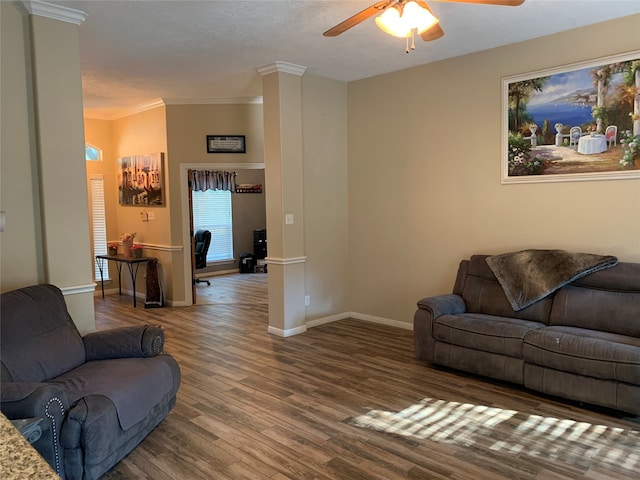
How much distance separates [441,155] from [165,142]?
388 cm

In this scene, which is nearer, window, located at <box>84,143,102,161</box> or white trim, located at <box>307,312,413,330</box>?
white trim, located at <box>307,312,413,330</box>

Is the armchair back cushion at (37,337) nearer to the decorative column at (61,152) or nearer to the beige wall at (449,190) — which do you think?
the decorative column at (61,152)

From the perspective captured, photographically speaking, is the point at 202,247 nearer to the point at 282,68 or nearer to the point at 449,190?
the point at 282,68

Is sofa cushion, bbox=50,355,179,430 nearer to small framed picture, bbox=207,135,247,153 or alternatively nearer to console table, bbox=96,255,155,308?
console table, bbox=96,255,155,308

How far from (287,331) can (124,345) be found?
86.5 inches

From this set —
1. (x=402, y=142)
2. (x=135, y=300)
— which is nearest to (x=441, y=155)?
(x=402, y=142)

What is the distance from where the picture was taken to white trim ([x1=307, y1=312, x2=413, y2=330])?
521 cm

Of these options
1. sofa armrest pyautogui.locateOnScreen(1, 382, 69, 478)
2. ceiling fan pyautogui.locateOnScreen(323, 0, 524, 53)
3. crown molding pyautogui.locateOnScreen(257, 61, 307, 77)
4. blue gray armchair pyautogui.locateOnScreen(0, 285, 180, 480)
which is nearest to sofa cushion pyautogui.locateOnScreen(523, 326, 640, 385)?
ceiling fan pyautogui.locateOnScreen(323, 0, 524, 53)

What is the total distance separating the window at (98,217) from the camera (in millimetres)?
7285

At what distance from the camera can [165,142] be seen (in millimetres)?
6422

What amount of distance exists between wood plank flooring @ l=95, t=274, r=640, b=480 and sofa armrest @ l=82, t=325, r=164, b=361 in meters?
0.53

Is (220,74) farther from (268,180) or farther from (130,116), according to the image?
(130,116)

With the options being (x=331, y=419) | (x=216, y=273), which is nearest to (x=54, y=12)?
(x=331, y=419)

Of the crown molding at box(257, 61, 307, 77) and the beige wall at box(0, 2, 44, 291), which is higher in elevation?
the crown molding at box(257, 61, 307, 77)
